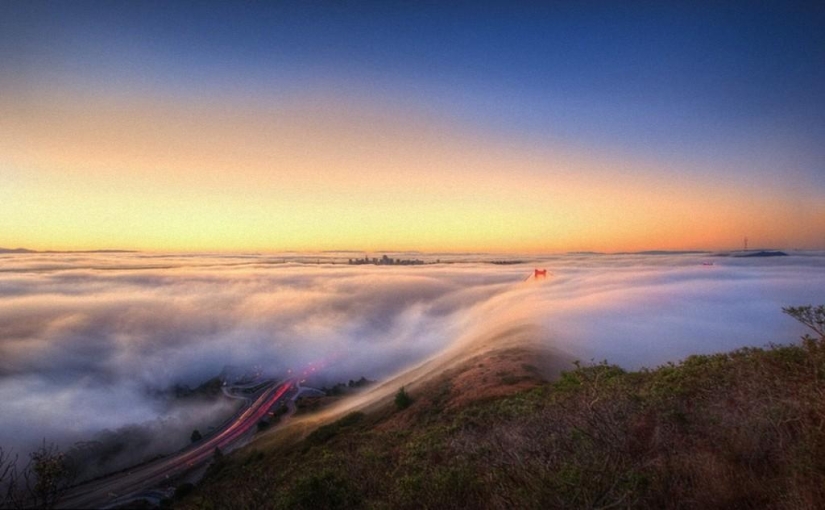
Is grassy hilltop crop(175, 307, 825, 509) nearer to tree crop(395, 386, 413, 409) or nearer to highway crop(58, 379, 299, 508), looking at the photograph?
tree crop(395, 386, 413, 409)

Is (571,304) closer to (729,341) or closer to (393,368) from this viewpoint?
(729,341)

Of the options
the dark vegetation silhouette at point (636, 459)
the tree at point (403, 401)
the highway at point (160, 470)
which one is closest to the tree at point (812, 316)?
the dark vegetation silhouette at point (636, 459)

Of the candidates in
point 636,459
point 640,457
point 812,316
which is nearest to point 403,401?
point 640,457

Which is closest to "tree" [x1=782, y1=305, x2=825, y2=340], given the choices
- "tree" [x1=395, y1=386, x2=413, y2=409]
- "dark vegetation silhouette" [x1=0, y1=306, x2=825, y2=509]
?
"dark vegetation silhouette" [x1=0, y1=306, x2=825, y2=509]

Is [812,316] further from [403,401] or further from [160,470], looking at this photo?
[160,470]

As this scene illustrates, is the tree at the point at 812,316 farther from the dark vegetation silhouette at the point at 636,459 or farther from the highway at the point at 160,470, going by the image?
the highway at the point at 160,470

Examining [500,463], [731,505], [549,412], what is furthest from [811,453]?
[549,412]

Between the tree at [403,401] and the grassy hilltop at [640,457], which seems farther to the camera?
the tree at [403,401]
